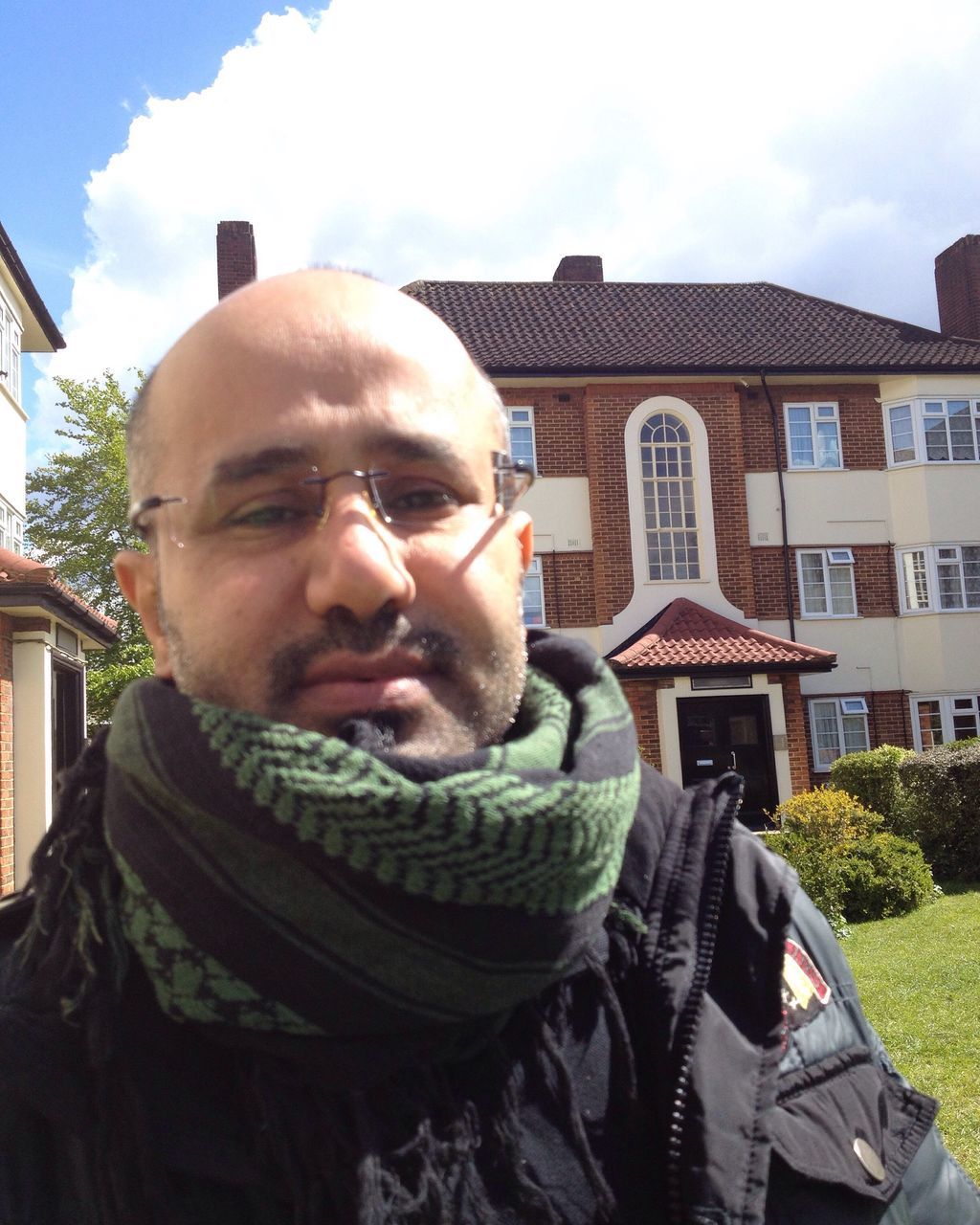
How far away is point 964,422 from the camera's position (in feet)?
77.8

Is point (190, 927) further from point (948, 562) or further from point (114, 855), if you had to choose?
point (948, 562)

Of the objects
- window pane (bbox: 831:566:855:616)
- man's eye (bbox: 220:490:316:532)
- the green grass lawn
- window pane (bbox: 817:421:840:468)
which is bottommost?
the green grass lawn

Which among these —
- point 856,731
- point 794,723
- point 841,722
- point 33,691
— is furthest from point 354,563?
point 856,731

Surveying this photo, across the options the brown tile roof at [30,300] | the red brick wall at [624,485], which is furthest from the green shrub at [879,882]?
the brown tile roof at [30,300]

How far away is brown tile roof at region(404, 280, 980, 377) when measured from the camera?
22.6m

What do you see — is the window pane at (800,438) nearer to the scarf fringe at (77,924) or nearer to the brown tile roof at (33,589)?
the brown tile roof at (33,589)

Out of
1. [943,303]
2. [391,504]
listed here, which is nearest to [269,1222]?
[391,504]

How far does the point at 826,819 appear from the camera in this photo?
1270cm

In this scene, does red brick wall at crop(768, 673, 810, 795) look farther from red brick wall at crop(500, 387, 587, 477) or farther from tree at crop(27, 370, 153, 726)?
tree at crop(27, 370, 153, 726)

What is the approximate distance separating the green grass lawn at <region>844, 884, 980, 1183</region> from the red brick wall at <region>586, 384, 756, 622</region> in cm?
1061

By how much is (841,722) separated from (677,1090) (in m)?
21.9

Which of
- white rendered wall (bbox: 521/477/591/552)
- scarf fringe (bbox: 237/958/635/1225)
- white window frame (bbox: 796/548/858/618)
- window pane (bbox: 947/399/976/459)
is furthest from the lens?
window pane (bbox: 947/399/976/459)

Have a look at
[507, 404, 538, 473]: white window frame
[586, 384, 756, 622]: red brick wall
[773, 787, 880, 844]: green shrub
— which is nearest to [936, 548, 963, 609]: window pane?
[586, 384, 756, 622]: red brick wall

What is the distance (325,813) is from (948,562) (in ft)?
78.7
